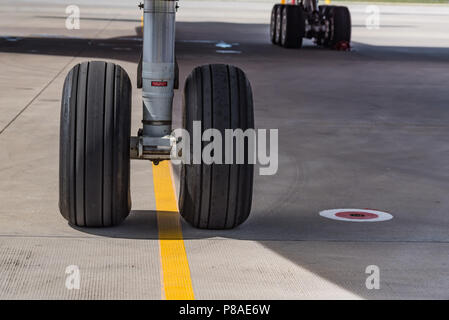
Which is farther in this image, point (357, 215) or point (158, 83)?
point (357, 215)

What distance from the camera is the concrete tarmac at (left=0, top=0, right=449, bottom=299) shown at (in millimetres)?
4844

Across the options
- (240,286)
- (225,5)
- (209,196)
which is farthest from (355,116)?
(225,5)

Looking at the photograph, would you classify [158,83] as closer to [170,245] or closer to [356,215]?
[170,245]

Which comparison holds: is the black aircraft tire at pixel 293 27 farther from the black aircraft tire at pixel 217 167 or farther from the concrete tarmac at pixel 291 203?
the black aircraft tire at pixel 217 167

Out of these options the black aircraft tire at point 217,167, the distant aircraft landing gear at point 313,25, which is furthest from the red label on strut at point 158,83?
the distant aircraft landing gear at point 313,25

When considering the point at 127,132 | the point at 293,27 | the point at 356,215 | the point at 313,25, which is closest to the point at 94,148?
the point at 127,132

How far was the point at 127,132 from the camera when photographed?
5812mm

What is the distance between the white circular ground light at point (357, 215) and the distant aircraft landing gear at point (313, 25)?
1520 cm

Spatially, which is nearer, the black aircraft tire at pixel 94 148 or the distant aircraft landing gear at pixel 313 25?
the black aircraft tire at pixel 94 148

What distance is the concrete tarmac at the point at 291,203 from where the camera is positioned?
15.9 ft

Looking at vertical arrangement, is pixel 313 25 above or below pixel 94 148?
below

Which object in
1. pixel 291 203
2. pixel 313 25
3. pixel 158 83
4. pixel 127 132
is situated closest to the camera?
pixel 127 132

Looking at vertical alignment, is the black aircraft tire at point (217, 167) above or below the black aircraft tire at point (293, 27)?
above
